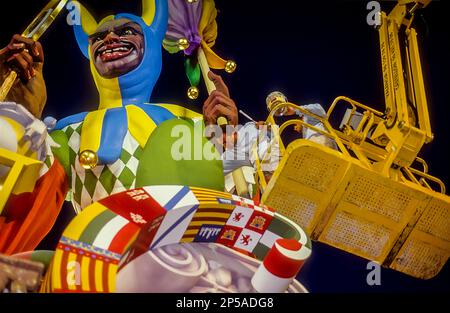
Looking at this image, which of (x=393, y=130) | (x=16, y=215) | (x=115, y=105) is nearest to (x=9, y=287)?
(x=16, y=215)

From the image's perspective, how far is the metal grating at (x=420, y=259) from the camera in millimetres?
3182

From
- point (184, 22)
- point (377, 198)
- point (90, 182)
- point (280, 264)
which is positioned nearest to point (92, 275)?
point (280, 264)

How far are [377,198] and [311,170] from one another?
15.1 inches

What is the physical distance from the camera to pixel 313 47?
14.5ft

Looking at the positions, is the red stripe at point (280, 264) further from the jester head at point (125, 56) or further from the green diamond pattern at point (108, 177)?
the jester head at point (125, 56)

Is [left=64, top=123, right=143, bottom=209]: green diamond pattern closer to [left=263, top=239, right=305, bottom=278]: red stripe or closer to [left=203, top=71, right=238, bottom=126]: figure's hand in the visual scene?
[left=203, top=71, right=238, bottom=126]: figure's hand

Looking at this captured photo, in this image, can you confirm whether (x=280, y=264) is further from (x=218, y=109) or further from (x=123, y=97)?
(x=123, y=97)

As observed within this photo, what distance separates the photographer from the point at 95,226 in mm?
2209

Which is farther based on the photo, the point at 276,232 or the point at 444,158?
the point at 444,158

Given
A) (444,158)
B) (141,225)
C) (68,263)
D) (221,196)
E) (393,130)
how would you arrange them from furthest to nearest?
(444,158), (393,130), (221,196), (141,225), (68,263)

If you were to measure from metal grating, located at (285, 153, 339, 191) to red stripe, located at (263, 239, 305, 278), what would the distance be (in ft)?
2.55

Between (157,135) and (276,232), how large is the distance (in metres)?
0.83

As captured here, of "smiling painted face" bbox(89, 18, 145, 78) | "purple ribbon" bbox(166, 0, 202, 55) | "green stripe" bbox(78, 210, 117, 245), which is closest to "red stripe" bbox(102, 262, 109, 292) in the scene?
"green stripe" bbox(78, 210, 117, 245)

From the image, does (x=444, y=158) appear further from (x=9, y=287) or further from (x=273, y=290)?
(x=9, y=287)
